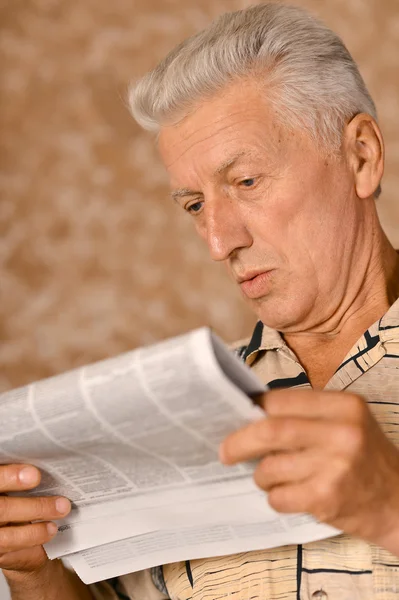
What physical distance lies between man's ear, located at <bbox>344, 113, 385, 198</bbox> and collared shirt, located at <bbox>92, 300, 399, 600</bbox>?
0.62 feet

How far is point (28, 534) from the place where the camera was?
109 cm

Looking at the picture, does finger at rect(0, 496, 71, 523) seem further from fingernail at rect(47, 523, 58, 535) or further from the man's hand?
the man's hand

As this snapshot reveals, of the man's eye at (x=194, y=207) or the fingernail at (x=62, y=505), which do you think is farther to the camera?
the man's eye at (x=194, y=207)

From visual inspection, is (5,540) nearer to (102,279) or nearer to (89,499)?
(89,499)

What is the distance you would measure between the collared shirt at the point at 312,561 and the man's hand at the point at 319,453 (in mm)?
235

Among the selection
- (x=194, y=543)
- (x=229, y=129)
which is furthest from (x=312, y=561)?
(x=229, y=129)

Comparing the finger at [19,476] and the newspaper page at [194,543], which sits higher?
the finger at [19,476]

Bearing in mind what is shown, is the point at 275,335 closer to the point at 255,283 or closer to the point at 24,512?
the point at 255,283

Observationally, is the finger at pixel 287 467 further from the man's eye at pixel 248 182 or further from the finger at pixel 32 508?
the man's eye at pixel 248 182

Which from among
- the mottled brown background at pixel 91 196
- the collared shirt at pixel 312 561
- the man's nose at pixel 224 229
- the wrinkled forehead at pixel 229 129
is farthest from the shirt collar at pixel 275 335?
the mottled brown background at pixel 91 196

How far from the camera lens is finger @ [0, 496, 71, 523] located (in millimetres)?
1055

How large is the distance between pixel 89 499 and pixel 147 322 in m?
1.29

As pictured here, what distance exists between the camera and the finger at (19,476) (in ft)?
3.32

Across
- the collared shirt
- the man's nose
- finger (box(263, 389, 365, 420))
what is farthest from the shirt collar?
finger (box(263, 389, 365, 420))
